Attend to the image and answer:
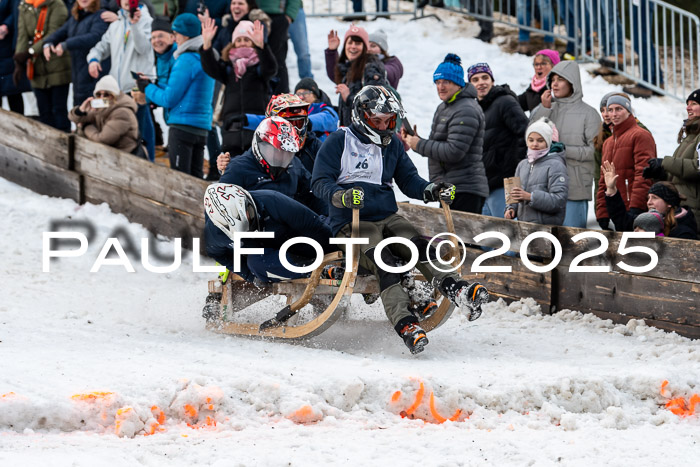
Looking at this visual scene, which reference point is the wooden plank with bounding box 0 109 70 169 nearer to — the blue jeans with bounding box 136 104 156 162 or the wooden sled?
the blue jeans with bounding box 136 104 156 162

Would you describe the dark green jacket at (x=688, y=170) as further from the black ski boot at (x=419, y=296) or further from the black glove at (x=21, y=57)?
the black glove at (x=21, y=57)

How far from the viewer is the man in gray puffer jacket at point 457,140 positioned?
8391mm

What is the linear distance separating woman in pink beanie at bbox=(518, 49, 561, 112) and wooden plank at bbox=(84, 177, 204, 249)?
3.36 m

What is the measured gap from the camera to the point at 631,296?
7312 millimetres

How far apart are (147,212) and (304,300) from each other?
12.6 feet

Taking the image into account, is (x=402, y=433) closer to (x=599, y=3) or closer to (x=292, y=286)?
(x=292, y=286)

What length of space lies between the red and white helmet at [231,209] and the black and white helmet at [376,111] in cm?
92

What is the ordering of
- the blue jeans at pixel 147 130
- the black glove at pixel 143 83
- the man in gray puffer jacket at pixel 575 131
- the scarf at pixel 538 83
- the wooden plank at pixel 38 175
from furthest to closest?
the blue jeans at pixel 147 130 → the wooden plank at pixel 38 175 → the black glove at pixel 143 83 → the scarf at pixel 538 83 → the man in gray puffer jacket at pixel 575 131

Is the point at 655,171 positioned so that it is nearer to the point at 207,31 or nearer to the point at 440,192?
the point at 440,192

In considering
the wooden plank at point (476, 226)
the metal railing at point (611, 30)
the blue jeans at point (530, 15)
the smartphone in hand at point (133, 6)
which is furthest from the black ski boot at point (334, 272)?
the blue jeans at point (530, 15)

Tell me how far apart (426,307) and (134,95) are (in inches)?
203

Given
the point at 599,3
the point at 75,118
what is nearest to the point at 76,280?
the point at 75,118

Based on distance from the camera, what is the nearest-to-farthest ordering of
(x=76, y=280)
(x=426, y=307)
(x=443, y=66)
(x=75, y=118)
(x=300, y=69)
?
(x=426, y=307)
(x=443, y=66)
(x=76, y=280)
(x=75, y=118)
(x=300, y=69)

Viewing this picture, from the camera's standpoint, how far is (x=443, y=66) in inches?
335
